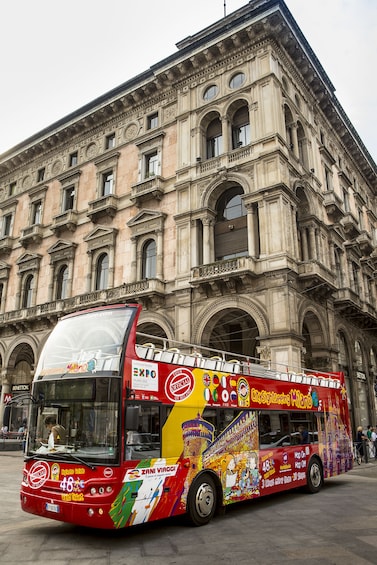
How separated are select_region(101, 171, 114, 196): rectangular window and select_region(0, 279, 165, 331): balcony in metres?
6.93

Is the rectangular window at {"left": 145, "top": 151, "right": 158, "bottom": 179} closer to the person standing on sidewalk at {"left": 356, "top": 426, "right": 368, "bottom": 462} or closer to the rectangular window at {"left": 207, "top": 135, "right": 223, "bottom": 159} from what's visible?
the rectangular window at {"left": 207, "top": 135, "right": 223, "bottom": 159}

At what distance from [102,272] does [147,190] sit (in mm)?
5500

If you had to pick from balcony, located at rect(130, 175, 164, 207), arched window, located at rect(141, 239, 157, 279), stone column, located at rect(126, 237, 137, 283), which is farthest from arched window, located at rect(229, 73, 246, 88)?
stone column, located at rect(126, 237, 137, 283)

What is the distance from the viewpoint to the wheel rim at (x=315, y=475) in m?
11.3

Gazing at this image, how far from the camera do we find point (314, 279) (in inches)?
766

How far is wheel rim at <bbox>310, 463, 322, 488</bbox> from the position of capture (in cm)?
1125

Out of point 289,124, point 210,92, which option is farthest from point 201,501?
point 210,92

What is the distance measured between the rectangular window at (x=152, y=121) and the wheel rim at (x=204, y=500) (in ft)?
74.8

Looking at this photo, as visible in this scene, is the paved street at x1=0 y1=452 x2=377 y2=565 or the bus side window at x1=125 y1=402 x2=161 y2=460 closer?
the paved street at x1=0 y1=452 x2=377 y2=565

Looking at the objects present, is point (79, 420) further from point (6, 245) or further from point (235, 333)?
point (6, 245)

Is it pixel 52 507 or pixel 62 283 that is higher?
pixel 62 283

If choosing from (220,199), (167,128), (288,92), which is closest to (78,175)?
(167,128)

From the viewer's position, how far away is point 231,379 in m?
9.08

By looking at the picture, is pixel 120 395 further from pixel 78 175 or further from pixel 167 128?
pixel 78 175
